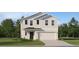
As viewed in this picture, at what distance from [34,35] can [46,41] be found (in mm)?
235

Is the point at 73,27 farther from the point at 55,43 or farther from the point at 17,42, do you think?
the point at 17,42

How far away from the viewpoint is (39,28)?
4387 mm

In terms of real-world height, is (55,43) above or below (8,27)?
below

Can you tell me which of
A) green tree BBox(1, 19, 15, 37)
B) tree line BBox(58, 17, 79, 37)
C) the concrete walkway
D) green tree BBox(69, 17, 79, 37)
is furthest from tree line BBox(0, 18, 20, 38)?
green tree BBox(69, 17, 79, 37)

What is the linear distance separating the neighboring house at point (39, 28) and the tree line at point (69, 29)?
9cm

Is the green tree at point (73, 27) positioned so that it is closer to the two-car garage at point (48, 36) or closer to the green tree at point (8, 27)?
the two-car garage at point (48, 36)

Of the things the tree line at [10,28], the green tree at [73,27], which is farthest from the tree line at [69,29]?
the tree line at [10,28]

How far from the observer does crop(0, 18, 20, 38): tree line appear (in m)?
4.36

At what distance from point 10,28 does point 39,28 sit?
49 centimetres

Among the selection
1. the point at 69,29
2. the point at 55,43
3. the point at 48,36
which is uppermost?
the point at 69,29

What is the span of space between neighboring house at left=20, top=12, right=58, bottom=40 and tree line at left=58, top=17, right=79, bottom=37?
3.5 inches

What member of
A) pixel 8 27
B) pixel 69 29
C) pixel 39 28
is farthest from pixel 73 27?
pixel 8 27

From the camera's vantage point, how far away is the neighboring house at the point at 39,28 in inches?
173
